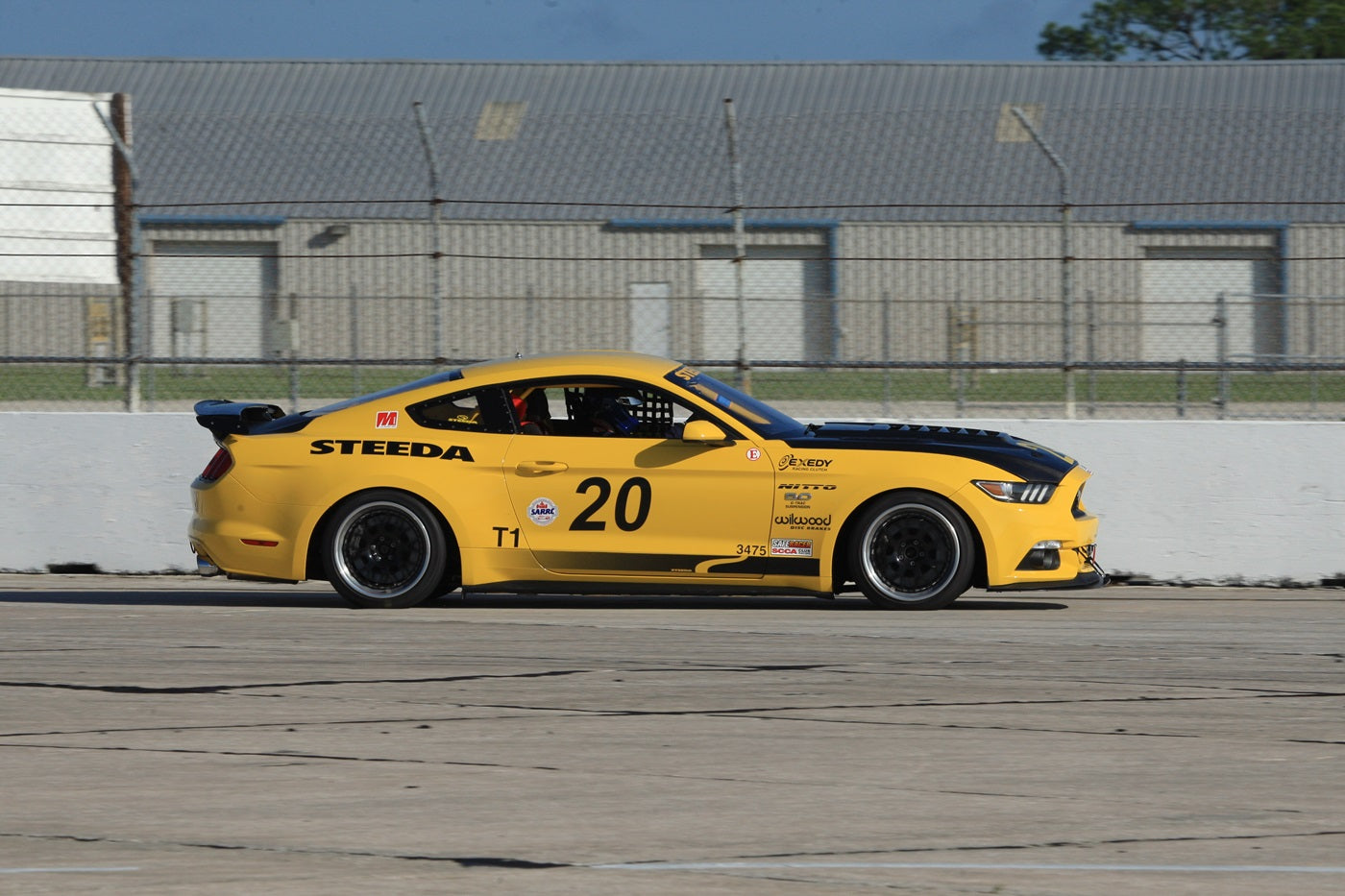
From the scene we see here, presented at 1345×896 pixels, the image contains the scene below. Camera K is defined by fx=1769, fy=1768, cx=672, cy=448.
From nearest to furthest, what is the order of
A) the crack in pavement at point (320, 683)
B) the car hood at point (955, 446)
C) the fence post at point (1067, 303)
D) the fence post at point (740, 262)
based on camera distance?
1. the crack in pavement at point (320, 683)
2. the car hood at point (955, 446)
3. the fence post at point (1067, 303)
4. the fence post at point (740, 262)

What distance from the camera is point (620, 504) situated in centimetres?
892

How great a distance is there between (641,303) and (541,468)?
14.2 ft

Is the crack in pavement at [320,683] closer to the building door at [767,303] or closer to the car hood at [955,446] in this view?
the car hood at [955,446]

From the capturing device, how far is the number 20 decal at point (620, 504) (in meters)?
8.90

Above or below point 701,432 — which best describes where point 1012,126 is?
above

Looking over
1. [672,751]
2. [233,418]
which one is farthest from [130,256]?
[672,751]

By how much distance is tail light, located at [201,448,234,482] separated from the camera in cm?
927

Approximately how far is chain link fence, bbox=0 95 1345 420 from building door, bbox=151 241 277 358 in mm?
23

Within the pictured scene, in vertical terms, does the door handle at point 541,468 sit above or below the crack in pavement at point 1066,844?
above

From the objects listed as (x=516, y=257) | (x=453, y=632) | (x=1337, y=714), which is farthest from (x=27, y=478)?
(x=1337, y=714)

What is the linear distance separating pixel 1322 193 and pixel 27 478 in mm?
23120

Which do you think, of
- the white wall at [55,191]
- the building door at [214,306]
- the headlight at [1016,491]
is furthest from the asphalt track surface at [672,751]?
the building door at [214,306]

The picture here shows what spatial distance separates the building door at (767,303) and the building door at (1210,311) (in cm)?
401

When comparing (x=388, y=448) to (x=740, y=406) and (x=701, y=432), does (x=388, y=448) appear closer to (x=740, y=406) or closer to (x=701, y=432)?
(x=701, y=432)
